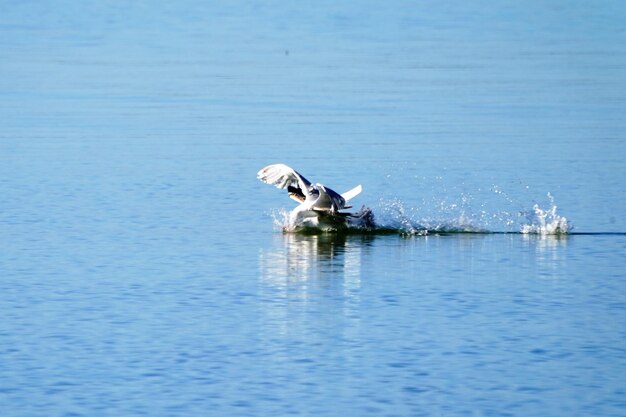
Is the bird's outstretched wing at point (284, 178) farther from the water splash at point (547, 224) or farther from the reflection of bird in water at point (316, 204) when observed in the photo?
the water splash at point (547, 224)

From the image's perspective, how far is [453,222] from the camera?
2356 cm

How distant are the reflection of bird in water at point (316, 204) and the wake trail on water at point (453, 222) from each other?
0.26ft

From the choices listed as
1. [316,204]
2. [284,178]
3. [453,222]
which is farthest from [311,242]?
[453,222]

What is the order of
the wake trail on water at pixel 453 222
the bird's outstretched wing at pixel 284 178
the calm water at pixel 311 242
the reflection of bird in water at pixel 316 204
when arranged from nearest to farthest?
the calm water at pixel 311 242 < the reflection of bird in water at pixel 316 204 < the wake trail on water at pixel 453 222 < the bird's outstretched wing at pixel 284 178

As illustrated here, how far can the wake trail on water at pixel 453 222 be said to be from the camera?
75.9 ft

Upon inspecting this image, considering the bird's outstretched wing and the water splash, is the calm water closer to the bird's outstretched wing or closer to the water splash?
the water splash

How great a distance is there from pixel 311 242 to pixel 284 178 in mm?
1321

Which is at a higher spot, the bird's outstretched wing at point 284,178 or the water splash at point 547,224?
the bird's outstretched wing at point 284,178

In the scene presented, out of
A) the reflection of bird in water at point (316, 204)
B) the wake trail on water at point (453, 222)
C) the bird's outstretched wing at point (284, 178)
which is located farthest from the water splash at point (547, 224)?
the bird's outstretched wing at point (284, 178)

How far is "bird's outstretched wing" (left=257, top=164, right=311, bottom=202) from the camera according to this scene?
23.4 metres

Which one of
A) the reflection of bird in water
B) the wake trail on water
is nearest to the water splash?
the wake trail on water

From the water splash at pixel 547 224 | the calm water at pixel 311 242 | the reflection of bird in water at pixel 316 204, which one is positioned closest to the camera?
the calm water at pixel 311 242

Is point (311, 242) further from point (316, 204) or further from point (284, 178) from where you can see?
point (284, 178)

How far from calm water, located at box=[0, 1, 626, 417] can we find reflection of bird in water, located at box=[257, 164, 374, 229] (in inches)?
15.1
